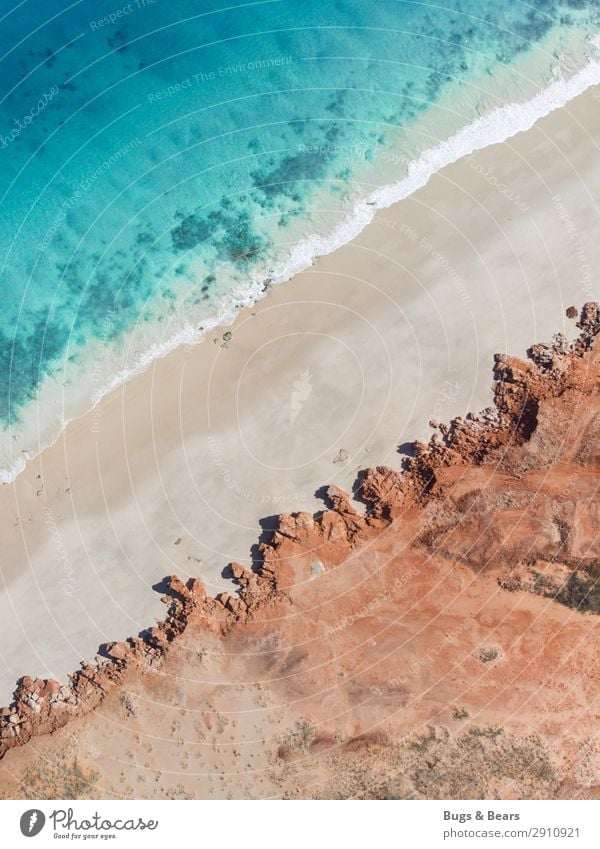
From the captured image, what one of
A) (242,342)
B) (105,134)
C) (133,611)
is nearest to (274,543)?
(133,611)

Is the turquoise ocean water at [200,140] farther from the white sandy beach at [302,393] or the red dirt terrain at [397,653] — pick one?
the red dirt terrain at [397,653]

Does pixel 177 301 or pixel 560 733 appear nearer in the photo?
pixel 560 733

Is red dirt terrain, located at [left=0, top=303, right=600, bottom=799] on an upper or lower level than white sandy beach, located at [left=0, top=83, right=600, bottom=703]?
lower

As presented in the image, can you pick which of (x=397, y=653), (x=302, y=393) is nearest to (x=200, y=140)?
(x=302, y=393)

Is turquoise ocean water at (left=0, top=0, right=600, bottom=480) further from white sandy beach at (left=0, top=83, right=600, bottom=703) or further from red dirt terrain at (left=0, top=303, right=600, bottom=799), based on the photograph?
red dirt terrain at (left=0, top=303, right=600, bottom=799)

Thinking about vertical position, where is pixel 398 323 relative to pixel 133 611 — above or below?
above

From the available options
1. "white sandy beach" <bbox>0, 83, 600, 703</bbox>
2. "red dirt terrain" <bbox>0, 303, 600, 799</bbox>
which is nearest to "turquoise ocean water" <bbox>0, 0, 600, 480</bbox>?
"white sandy beach" <bbox>0, 83, 600, 703</bbox>

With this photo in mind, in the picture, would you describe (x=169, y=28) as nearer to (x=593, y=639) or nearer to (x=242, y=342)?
(x=242, y=342)

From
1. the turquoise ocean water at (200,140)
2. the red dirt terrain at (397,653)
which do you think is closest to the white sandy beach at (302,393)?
the red dirt terrain at (397,653)
